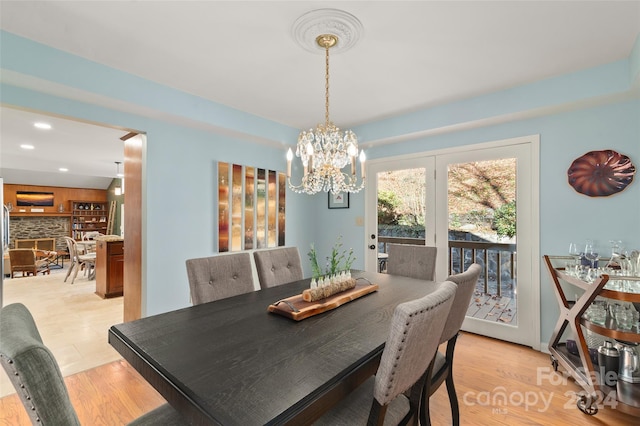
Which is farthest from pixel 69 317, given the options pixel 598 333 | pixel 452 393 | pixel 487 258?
pixel 598 333

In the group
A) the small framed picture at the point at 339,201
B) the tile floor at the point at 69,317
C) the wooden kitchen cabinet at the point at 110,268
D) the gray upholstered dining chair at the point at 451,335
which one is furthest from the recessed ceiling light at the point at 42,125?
the gray upholstered dining chair at the point at 451,335

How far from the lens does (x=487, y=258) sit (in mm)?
3186

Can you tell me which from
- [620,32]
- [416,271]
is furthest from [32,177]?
[620,32]

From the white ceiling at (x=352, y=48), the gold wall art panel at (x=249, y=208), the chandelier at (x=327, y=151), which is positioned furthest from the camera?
the gold wall art panel at (x=249, y=208)

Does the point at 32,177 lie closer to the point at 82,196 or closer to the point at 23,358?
the point at 82,196

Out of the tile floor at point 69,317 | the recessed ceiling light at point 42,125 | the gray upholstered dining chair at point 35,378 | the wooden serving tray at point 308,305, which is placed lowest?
the tile floor at point 69,317

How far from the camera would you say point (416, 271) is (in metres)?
2.78

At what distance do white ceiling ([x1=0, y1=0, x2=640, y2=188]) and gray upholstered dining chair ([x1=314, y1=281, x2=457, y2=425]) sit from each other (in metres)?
1.65

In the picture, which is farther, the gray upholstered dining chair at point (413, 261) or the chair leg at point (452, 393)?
the gray upholstered dining chair at point (413, 261)

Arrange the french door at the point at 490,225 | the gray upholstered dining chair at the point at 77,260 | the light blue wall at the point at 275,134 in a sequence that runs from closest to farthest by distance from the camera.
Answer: the light blue wall at the point at 275,134 → the french door at the point at 490,225 → the gray upholstered dining chair at the point at 77,260

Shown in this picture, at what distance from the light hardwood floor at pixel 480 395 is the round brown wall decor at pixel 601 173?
1.57 m

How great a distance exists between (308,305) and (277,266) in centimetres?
90

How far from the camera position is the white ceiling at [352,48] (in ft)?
5.63

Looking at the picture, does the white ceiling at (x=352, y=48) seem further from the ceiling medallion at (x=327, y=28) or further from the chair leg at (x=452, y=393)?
the chair leg at (x=452, y=393)
